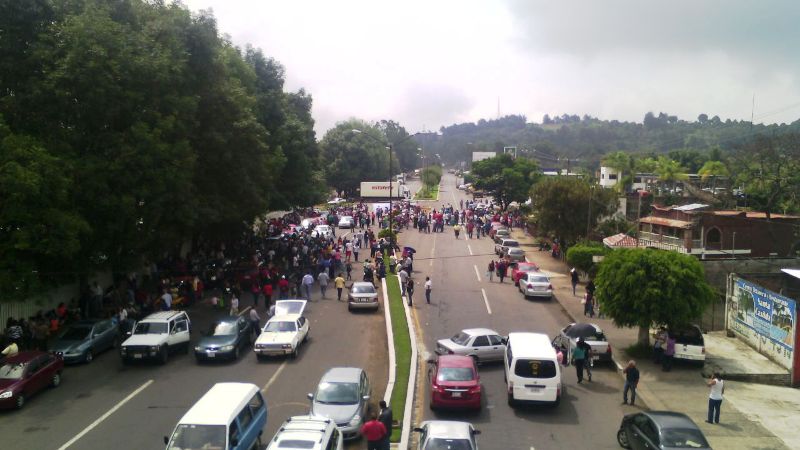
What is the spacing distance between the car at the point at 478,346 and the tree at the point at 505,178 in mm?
61138

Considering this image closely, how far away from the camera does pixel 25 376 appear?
1825cm

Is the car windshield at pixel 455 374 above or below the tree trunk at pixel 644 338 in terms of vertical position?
above

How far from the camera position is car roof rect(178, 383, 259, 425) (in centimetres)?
1300

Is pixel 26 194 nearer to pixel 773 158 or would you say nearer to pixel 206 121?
pixel 206 121

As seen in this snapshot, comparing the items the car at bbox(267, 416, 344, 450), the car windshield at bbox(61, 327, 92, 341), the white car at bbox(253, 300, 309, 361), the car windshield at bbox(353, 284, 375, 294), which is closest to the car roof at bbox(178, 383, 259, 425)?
the car at bbox(267, 416, 344, 450)

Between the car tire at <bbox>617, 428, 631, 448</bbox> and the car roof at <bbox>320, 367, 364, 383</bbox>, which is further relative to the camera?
the car roof at <bbox>320, 367, 364, 383</bbox>

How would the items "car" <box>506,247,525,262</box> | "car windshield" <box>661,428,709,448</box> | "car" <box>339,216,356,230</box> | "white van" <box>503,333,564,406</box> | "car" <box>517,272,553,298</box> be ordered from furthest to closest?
"car" <box>339,216,356,230</box> < "car" <box>506,247,525,262</box> < "car" <box>517,272,553,298</box> < "white van" <box>503,333,564,406</box> < "car windshield" <box>661,428,709,448</box>

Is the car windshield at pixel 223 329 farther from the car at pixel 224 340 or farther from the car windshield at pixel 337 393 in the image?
the car windshield at pixel 337 393

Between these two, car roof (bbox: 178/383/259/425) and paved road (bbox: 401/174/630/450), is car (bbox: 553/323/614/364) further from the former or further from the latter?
car roof (bbox: 178/383/259/425)

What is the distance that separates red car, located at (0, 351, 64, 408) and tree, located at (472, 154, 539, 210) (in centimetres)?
6768

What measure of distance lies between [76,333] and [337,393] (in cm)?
1121

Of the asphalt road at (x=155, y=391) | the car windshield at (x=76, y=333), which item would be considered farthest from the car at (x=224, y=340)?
the car windshield at (x=76, y=333)

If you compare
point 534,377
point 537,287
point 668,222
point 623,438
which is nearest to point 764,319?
point 534,377

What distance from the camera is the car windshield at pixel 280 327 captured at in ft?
78.2
